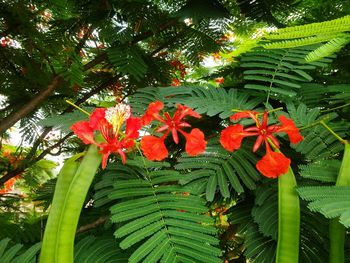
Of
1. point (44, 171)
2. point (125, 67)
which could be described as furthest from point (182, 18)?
point (44, 171)

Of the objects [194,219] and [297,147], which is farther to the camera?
[297,147]

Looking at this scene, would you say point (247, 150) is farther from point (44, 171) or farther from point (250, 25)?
point (44, 171)

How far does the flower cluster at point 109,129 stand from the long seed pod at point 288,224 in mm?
402

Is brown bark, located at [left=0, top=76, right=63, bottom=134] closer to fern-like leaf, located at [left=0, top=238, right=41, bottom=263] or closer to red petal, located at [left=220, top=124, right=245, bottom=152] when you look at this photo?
fern-like leaf, located at [left=0, top=238, right=41, bottom=263]

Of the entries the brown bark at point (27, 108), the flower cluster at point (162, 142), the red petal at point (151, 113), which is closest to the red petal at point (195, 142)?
the flower cluster at point (162, 142)

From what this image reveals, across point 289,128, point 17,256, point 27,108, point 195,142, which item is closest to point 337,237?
point 289,128

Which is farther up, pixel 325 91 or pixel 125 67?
pixel 125 67

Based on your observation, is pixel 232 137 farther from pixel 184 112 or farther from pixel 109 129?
pixel 109 129

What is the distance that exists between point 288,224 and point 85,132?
0.54 metres

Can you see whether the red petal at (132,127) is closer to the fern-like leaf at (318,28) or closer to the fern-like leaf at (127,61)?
the fern-like leaf at (318,28)

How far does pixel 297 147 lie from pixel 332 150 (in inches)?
4.3

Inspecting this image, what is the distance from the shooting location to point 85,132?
0.88m

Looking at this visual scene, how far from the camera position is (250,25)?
2377mm

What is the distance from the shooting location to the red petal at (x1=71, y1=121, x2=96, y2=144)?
0.86 meters
